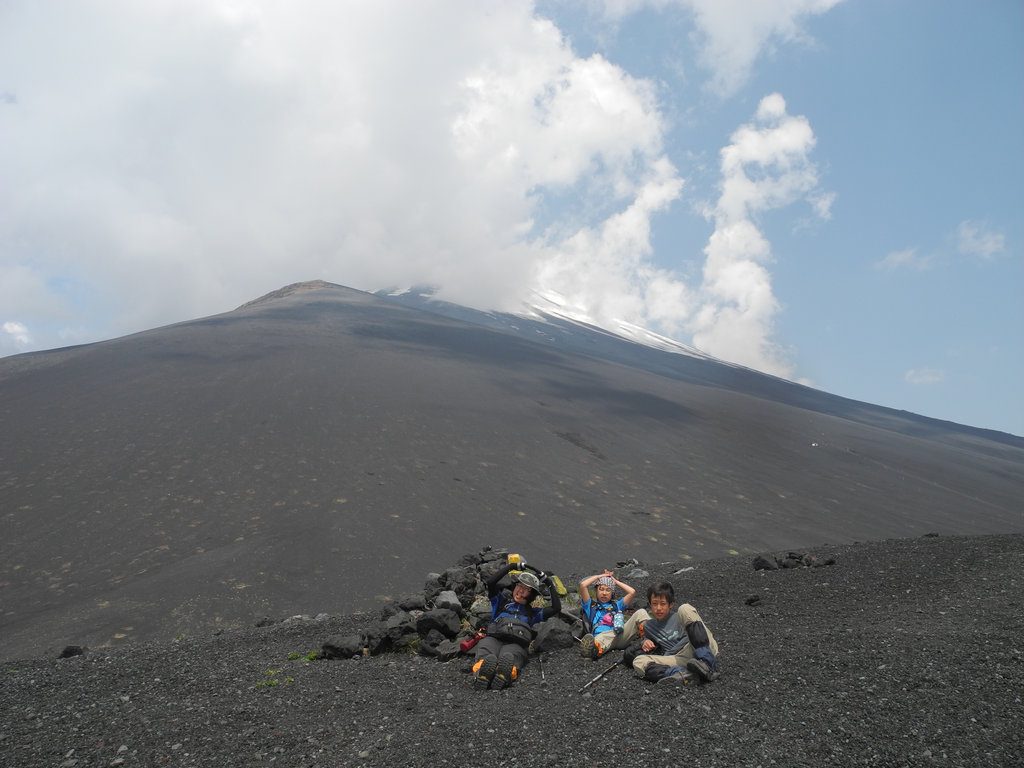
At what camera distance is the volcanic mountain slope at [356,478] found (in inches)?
397

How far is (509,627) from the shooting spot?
16.3 ft

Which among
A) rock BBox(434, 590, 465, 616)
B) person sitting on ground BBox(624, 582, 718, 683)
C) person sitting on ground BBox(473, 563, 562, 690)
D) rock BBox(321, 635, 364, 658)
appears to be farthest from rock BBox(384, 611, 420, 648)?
person sitting on ground BBox(624, 582, 718, 683)

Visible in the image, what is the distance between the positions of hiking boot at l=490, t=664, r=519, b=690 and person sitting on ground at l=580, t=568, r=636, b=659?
2.26ft

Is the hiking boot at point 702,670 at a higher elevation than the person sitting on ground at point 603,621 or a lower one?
higher

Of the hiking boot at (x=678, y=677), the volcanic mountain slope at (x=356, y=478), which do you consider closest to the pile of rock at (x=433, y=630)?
the hiking boot at (x=678, y=677)

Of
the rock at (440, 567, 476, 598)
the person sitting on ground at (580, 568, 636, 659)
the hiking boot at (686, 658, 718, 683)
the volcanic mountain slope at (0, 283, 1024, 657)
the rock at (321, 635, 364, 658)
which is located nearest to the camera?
the hiking boot at (686, 658, 718, 683)

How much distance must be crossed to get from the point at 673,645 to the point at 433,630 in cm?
219

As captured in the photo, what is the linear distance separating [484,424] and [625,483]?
5.27m

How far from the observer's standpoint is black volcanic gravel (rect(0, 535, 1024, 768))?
10.4ft

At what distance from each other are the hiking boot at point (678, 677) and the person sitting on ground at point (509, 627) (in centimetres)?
108

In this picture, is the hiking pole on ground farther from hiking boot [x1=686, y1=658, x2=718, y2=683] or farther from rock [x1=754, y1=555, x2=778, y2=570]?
rock [x1=754, y1=555, x2=778, y2=570]

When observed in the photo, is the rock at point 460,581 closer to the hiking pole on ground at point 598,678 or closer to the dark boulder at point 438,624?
the dark boulder at point 438,624

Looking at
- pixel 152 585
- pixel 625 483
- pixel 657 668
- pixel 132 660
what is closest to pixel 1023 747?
pixel 657 668

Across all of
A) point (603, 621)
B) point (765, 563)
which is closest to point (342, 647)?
point (603, 621)
